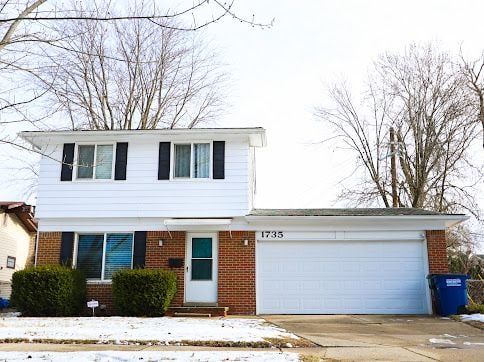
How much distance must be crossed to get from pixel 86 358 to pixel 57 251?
8.79 metres

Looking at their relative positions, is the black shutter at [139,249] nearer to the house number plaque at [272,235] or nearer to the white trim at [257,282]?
the white trim at [257,282]

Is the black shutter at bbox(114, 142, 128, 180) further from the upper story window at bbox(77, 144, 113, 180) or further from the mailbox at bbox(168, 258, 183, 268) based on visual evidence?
the mailbox at bbox(168, 258, 183, 268)

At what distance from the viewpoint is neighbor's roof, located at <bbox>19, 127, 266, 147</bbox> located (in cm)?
1435

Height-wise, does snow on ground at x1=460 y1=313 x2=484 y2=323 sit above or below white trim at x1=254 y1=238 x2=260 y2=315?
below

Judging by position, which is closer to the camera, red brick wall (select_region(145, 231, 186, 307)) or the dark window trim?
red brick wall (select_region(145, 231, 186, 307))

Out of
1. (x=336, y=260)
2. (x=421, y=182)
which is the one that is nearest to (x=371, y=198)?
(x=421, y=182)

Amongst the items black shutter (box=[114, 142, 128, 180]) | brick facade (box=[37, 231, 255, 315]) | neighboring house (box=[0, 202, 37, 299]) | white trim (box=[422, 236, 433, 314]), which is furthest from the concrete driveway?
neighboring house (box=[0, 202, 37, 299])

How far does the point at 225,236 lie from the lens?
46.6ft

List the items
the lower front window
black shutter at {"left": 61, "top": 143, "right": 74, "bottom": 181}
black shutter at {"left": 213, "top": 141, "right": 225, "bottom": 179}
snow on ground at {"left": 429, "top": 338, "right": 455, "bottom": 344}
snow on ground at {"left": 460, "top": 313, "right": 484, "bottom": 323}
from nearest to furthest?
snow on ground at {"left": 429, "top": 338, "right": 455, "bottom": 344} → snow on ground at {"left": 460, "top": 313, "right": 484, "bottom": 323} → the lower front window → black shutter at {"left": 213, "top": 141, "right": 225, "bottom": 179} → black shutter at {"left": 61, "top": 143, "right": 74, "bottom": 181}

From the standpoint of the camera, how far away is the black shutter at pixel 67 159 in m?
14.7

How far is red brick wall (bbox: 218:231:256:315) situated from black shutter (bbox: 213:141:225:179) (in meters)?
1.65

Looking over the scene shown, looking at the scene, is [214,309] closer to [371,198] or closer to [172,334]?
[172,334]

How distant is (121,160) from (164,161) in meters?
1.28

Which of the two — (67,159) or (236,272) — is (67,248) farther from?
(236,272)
